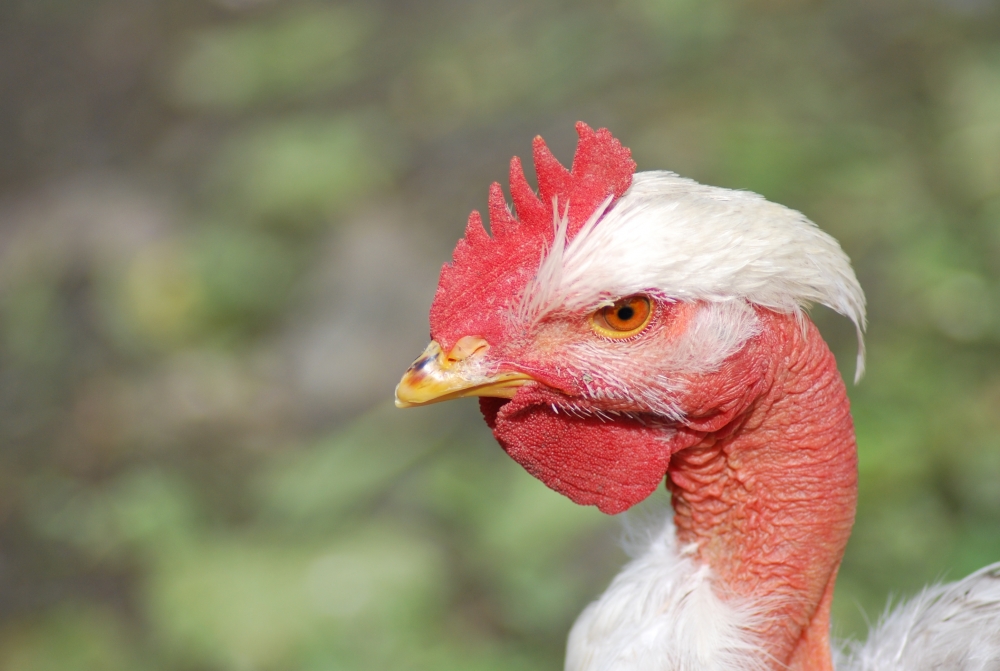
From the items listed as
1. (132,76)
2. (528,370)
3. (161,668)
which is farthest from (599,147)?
(132,76)

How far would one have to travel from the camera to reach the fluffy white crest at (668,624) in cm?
229

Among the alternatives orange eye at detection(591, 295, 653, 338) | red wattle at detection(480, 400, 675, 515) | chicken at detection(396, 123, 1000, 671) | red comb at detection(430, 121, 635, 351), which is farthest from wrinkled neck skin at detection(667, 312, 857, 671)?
red comb at detection(430, 121, 635, 351)

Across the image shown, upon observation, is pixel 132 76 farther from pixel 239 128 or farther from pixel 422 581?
pixel 422 581

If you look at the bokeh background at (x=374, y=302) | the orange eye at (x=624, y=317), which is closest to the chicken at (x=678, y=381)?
the orange eye at (x=624, y=317)

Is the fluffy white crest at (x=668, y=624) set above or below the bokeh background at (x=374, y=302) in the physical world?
below

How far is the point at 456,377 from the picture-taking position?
2326 mm

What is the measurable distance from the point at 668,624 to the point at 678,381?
0.64 meters

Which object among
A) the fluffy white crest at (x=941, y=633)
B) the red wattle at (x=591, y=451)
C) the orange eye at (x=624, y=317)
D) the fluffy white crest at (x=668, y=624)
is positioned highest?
the orange eye at (x=624, y=317)

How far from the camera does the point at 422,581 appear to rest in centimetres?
482

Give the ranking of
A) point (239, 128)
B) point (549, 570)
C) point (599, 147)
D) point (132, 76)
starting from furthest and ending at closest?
point (132, 76), point (239, 128), point (549, 570), point (599, 147)

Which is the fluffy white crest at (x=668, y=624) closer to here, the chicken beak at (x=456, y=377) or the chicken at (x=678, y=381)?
the chicken at (x=678, y=381)

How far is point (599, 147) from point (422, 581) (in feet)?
10.4

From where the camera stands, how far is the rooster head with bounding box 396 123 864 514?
2.15 metres

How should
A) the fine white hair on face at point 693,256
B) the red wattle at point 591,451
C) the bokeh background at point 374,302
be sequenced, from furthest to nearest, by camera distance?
the bokeh background at point 374,302
the red wattle at point 591,451
the fine white hair on face at point 693,256
